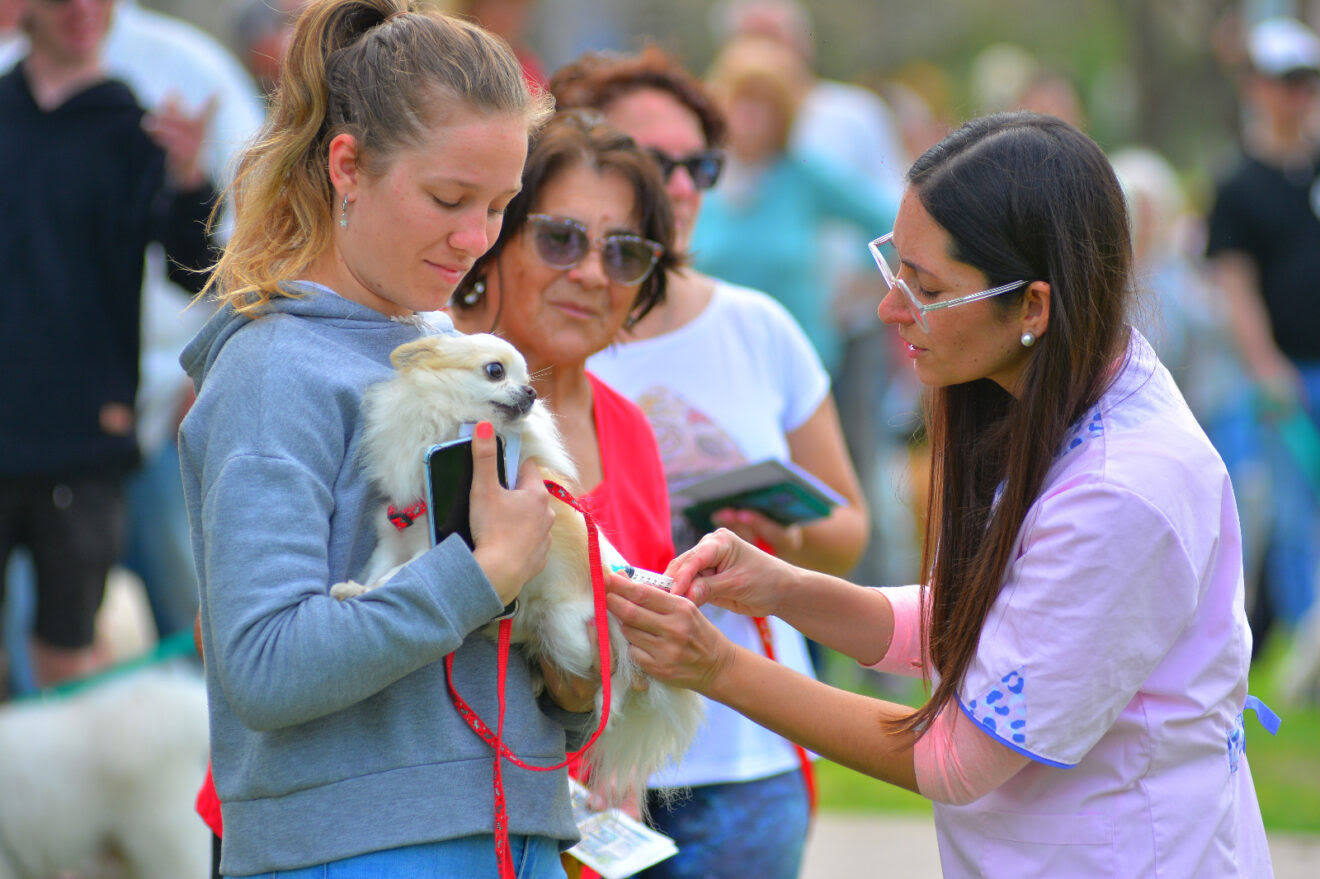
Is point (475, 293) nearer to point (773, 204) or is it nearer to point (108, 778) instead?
point (108, 778)

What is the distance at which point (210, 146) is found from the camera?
5.20 m

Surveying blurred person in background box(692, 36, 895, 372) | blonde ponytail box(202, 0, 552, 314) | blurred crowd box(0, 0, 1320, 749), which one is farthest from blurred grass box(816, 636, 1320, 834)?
blonde ponytail box(202, 0, 552, 314)

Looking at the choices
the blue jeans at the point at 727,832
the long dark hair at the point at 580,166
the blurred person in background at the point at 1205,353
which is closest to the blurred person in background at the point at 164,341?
the long dark hair at the point at 580,166

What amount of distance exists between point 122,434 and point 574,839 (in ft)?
10.5

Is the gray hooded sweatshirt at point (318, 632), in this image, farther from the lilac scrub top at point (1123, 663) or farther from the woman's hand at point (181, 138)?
the woman's hand at point (181, 138)

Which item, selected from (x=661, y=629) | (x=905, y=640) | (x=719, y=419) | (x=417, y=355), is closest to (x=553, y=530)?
(x=661, y=629)

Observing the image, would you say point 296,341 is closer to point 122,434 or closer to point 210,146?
point 122,434

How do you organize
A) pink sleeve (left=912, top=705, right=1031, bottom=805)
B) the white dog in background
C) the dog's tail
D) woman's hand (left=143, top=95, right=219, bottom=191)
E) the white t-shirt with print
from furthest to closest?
woman's hand (left=143, top=95, right=219, bottom=191) → the white dog in background → the white t-shirt with print → the dog's tail → pink sleeve (left=912, top=705, right=1031, bottom=805)

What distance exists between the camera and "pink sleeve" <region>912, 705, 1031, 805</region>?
206 cm

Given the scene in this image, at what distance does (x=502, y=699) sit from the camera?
1.89m

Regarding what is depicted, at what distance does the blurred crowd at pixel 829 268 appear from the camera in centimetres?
473

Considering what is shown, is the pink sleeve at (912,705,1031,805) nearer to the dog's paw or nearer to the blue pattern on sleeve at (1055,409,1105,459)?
the blue pattern on sleeve at (1055,409,1105,459)

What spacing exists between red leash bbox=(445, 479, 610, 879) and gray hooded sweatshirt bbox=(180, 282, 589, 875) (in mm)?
15

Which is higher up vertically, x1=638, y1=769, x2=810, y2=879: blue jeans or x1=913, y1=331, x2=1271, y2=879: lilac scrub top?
x1=913, y1=331, x2=1271, y2=879: lilac scrub top
